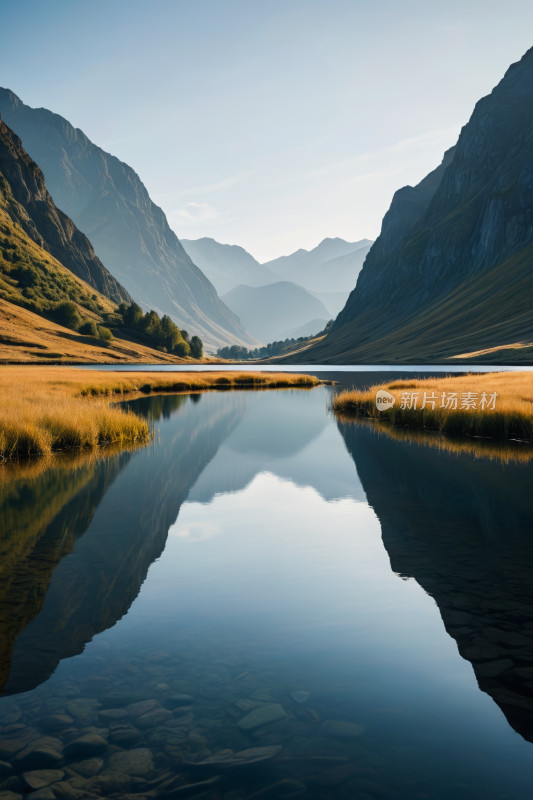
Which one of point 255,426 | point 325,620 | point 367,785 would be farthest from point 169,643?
point 255,426

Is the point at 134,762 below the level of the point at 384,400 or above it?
below

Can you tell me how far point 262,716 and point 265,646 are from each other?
2016 millimetres

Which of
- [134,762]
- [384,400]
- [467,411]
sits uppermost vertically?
[384,400]

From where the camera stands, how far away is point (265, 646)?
355 inches

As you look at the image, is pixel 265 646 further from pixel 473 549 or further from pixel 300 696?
pixel 473 549

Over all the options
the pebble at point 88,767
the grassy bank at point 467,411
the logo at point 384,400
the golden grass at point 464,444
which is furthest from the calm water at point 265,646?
the logo at point 384,400

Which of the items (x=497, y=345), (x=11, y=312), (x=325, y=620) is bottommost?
(x=325, y=620)

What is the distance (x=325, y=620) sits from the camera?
10.1m

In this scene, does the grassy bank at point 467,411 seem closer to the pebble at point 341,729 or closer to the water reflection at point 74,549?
the water reflection at point 74,549

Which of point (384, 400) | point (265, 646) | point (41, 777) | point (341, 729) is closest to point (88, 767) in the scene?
point (41, 777)

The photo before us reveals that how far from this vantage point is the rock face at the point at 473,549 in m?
8.37

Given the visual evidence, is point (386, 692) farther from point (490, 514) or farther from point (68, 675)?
point (490, 514)

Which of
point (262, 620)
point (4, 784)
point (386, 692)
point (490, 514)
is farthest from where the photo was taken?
point (490, 514)

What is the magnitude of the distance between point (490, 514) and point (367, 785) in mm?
13408
